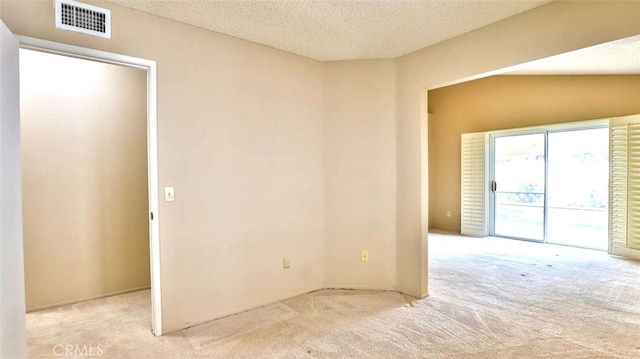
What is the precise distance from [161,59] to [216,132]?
70cm

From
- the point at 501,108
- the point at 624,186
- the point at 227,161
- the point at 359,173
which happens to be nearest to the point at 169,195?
the point at 227,161

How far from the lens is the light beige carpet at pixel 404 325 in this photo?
7.73 feet

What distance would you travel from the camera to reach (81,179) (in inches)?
131

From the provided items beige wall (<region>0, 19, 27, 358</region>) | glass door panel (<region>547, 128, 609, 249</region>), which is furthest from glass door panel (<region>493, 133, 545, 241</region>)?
beige wall (<region>0, 19, 27, 358</region>)

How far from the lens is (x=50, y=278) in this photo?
10.3 feet

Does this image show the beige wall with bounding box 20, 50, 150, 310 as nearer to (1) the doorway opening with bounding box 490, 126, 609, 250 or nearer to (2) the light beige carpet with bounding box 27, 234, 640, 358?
(2) the light beige carpet with bounding box 27, 234, 640, 358

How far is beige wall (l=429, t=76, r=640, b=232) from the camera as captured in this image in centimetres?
512

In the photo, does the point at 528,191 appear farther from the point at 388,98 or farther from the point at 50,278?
the point at 50,278

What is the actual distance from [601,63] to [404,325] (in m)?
4.42

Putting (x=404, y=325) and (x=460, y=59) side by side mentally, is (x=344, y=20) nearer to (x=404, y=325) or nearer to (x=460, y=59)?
(x=460, y=59)

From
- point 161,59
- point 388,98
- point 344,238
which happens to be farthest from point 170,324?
point 388,98

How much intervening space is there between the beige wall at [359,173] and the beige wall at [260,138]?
0.14 ft

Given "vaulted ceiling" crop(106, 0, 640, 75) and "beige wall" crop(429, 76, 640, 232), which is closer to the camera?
"vaulted ceiling" crop(106, 0, 640, 75)

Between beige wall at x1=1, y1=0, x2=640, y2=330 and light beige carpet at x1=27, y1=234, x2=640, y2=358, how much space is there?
0.97 ft
